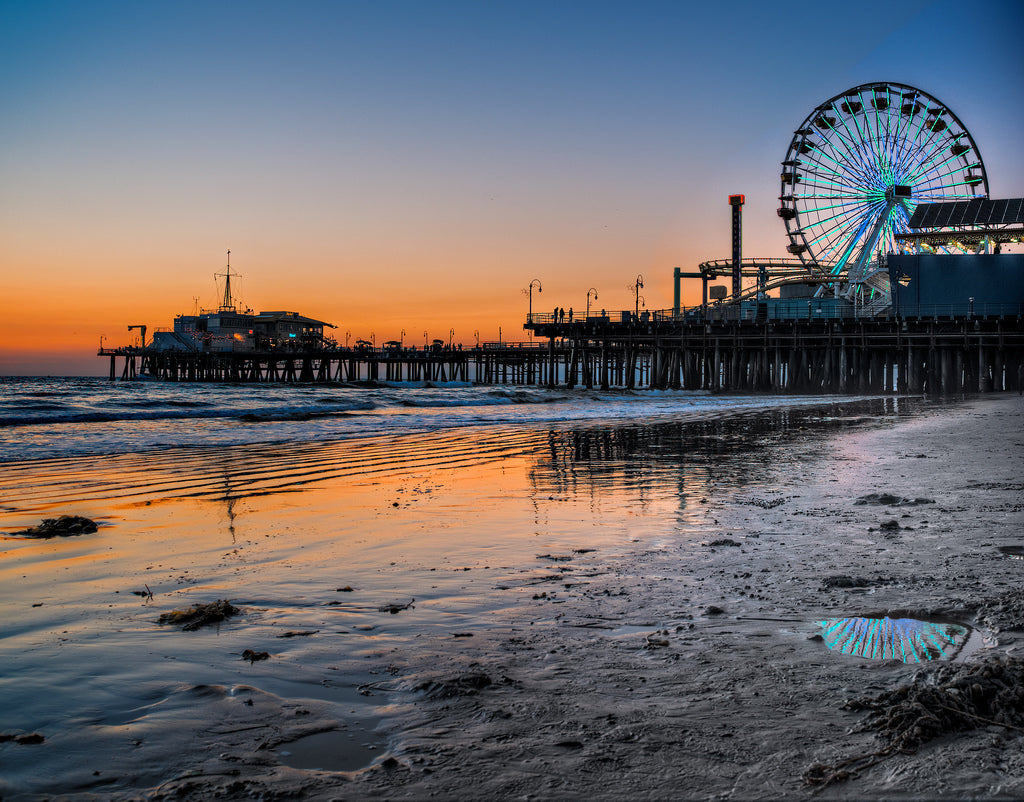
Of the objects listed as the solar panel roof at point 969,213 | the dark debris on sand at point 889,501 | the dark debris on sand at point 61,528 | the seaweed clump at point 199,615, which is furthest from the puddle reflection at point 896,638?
the solar panel roof at point 969,213

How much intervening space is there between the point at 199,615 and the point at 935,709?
3.65 m

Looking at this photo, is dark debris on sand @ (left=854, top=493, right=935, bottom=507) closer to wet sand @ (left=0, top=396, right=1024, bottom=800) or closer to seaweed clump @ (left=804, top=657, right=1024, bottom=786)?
wet sand @ (left=0, top=396, right=1024, bottom=800)

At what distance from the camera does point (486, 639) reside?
3.88 metres

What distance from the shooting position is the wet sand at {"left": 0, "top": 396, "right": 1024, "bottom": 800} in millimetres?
2545

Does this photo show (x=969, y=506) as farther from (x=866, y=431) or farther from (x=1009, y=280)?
(x=1009, y=280)

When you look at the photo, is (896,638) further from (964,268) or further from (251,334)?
(251,334)

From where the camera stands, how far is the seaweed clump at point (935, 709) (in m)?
2.53

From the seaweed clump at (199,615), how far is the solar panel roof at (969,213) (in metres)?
59.2

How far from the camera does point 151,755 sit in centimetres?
270

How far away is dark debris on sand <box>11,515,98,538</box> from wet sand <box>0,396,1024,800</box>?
168 mm

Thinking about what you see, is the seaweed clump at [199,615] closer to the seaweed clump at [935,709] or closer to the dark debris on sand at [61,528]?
the dark debris on sand at [61,528]

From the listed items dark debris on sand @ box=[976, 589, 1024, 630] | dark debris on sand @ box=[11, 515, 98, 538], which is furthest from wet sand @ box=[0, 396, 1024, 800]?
dark debris on sand @ box=[11, 515, 98, 538]

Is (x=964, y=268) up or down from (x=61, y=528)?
up

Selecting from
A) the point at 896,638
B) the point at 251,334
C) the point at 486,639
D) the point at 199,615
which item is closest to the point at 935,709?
the point at 896,638
